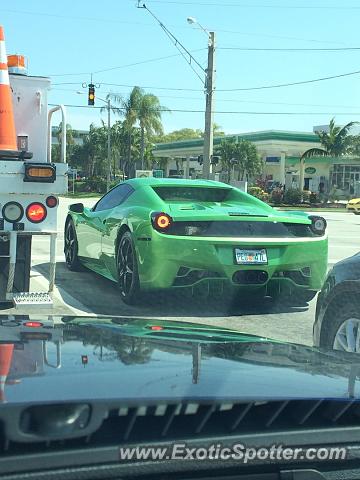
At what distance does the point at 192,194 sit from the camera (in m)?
8.33

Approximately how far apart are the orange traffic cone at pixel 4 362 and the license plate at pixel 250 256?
4.67 meters

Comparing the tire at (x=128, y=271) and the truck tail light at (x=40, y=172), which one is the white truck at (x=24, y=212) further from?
the tire at (x=128, y=271)

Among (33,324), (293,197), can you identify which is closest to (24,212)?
(33,324)

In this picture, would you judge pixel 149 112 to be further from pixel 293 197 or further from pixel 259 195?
pixel 293 197

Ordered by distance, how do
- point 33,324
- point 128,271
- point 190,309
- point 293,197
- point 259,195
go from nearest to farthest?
point 33,324 < point 128,271 < point 190,309 < point 293,197 < point 259,195

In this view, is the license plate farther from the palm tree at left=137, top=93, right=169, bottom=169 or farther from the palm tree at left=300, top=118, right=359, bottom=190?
the palm tree at left=137, top=93, right=169, bottom=169

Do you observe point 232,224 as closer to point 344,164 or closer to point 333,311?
point 333,311

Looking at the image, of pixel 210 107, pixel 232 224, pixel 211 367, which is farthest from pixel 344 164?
pixel 211 367

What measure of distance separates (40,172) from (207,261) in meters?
1.88

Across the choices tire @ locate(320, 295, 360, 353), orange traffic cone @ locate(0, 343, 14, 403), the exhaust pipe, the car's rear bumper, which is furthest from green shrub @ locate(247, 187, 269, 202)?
orange traffic cone @ locate(0, 343, 14, 403)

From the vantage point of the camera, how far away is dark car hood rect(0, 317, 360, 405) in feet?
6.44

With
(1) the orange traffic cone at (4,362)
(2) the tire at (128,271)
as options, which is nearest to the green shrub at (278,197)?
(2) the tire at (128,271)

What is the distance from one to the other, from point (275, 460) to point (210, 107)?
30917 millimetres

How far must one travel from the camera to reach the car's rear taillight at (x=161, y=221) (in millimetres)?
6961
